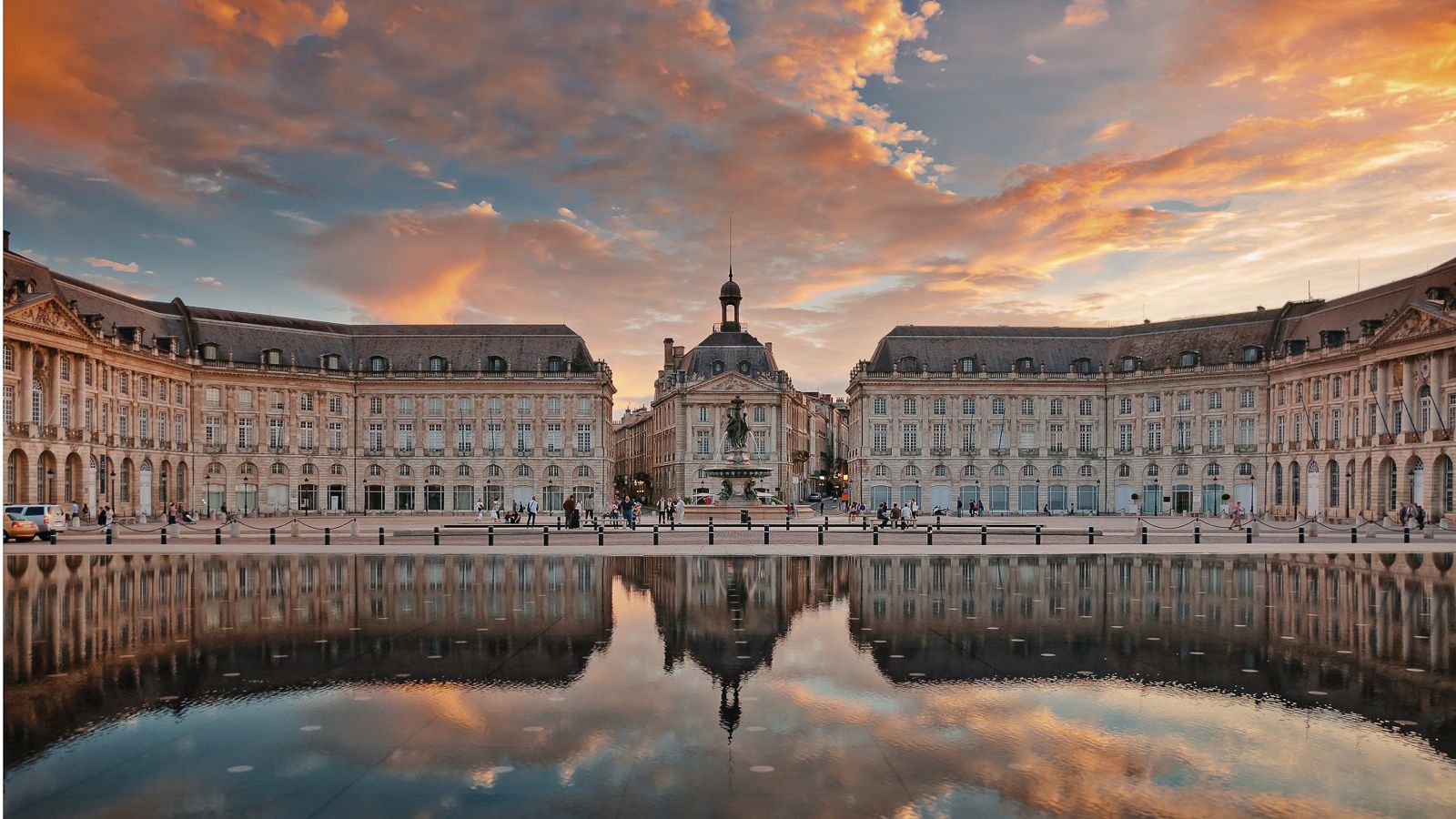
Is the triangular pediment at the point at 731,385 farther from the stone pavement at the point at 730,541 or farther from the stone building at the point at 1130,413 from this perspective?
the stone pavement at the point at 730,541

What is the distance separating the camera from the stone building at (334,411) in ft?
241

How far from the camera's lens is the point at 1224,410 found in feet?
279

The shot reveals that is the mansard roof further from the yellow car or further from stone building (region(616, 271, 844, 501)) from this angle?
the yellow car

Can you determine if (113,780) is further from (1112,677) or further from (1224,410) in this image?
(1224,410)

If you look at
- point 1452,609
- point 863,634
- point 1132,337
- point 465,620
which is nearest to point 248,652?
point 465,620

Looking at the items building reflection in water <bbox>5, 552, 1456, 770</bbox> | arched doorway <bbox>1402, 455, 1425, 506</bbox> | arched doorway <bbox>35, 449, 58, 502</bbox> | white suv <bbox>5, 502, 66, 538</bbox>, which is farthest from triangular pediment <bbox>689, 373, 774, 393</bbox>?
building reflection in water <bbox>5, 552, 1456, 770</bbox>

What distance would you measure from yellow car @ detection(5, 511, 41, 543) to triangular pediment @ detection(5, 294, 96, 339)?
18491 mm

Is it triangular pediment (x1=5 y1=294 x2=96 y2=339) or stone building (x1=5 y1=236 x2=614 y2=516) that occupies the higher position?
triangular pediment (x1=5 y1=294 x2=96 y2=339)

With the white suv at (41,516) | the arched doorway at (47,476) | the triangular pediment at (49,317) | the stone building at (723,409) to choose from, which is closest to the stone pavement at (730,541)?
the white suv at (41,516)

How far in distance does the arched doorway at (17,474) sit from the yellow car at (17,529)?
17.0 meters

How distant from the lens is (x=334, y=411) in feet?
287

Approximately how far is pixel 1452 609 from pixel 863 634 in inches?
521

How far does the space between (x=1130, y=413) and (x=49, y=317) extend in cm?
8244

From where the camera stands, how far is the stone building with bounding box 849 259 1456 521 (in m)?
74.5
